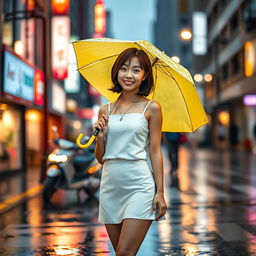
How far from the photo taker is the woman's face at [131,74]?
3693 millimetres

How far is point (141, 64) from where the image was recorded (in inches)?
147

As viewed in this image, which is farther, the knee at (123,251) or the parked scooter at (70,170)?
the parked scooter at (70,170)

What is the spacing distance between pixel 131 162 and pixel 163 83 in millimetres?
939

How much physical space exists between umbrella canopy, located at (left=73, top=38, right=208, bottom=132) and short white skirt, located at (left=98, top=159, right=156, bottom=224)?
727 mm

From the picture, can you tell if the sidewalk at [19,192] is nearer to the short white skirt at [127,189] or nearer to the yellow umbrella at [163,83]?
the yellow umbrella at [163,83]

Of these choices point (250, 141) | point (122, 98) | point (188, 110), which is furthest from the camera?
point (250, 141)

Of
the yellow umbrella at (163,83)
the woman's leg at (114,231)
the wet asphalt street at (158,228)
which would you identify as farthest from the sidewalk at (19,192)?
the woman's leg at (114,231)

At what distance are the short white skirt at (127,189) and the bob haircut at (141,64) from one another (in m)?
0.60

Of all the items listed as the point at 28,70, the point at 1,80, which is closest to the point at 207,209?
the point at 1,80

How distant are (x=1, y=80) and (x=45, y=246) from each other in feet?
32.2

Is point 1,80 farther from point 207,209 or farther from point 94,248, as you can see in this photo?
point 94,248

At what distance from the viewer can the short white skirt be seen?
348cm

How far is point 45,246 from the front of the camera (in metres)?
5.86

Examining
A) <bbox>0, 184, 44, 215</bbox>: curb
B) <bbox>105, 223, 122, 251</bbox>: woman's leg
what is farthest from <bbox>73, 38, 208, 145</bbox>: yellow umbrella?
<bbox>0, 184, 44, 215</bbox>: curb
